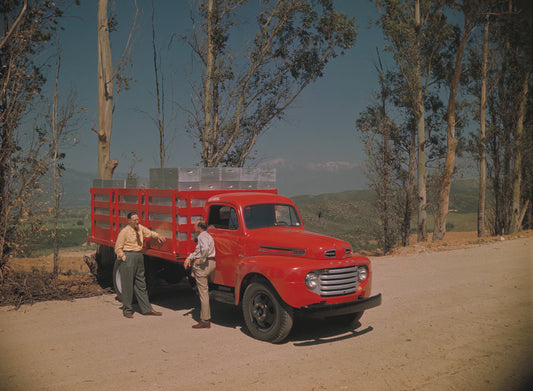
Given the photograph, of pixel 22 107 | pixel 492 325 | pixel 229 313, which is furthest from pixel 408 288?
pixel 22 107

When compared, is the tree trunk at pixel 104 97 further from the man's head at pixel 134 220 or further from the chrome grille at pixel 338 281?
the chrome grille at pixel 338 281

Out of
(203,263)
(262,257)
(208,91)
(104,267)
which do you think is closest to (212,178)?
(203,263)

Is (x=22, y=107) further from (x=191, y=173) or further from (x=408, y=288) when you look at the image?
(x=408, y=288)

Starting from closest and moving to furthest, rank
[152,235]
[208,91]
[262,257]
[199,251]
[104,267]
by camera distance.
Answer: [262,257] → [199,251] → [152,235] → [104,267] → [208,91]

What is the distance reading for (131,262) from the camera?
9.34 m

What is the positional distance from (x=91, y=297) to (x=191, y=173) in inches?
182

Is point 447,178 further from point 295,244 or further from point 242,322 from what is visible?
point 295,244

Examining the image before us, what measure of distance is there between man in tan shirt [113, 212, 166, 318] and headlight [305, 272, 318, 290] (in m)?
3.55

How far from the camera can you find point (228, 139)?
20.0m

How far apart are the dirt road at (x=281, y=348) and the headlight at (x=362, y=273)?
92cm

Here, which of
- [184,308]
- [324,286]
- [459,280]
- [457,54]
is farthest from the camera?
[457,54]

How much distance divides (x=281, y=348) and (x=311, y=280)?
1.14 m

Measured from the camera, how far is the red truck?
697cm

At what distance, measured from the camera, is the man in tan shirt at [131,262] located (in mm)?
9219
